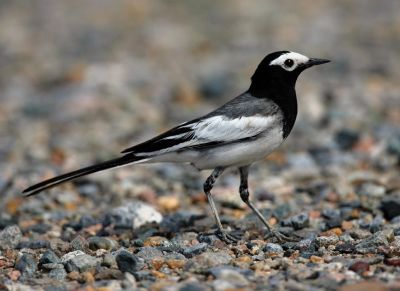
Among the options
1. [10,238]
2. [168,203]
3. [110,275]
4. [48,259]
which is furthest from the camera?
[168,203]

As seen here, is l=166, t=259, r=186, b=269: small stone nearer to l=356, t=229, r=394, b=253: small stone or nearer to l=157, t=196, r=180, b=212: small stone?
l=356, t=229, r=394, b=253: small stone

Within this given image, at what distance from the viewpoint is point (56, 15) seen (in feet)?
66.8

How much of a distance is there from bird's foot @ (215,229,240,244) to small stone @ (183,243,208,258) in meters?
0.38

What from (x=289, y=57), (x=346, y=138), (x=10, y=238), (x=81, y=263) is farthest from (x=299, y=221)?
(x=346, y=138)

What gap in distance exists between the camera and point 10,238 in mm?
6598

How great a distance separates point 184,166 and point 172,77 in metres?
5.14

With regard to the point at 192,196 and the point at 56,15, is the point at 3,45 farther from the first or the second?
the point at 192,196

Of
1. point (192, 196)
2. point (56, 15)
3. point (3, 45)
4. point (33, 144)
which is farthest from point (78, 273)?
point (56, 15)

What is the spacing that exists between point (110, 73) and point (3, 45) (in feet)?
13.5

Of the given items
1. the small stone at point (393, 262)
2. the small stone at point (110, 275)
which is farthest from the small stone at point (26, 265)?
the small stone at point (393, 262)

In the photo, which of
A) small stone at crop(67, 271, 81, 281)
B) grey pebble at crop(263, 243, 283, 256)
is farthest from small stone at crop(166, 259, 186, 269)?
grey pebble at crop(263, 243, 283, 256)

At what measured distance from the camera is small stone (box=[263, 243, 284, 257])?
19.2 ft

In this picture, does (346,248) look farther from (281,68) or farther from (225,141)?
(281,68)

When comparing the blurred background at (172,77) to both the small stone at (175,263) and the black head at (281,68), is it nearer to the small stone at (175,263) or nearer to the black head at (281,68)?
the black head at (281,68)
